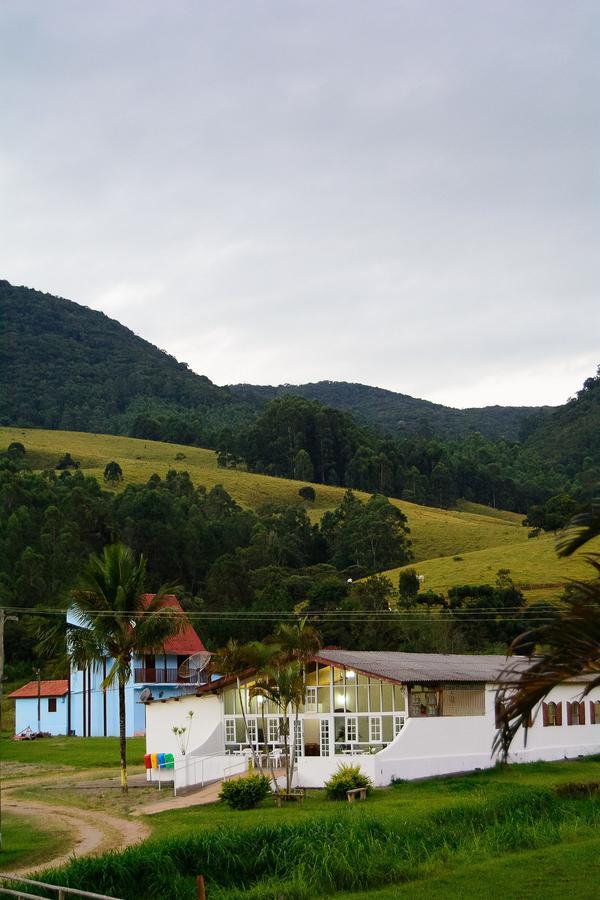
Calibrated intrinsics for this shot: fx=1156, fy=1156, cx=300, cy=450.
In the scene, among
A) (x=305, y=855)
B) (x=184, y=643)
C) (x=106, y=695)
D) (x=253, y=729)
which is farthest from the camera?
(x=184, y=643)

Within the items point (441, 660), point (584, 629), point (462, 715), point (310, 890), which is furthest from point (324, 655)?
point (584, 629)

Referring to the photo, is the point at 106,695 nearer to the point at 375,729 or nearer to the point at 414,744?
the point at 375,729

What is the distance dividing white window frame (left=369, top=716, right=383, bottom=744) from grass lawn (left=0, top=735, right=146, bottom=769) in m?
11.8

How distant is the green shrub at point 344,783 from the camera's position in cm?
3131

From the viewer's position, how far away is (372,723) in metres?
36.2

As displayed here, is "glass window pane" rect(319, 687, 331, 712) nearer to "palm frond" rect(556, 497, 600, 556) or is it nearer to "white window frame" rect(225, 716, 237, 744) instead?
"white window frame" rect(225, 716, 237, 744)

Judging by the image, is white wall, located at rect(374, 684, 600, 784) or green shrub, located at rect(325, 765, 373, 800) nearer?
green shrub, located at rect(325, 765, 373, 800)

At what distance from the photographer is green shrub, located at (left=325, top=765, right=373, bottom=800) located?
31.3m

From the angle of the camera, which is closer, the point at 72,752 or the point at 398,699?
the point at 398,699

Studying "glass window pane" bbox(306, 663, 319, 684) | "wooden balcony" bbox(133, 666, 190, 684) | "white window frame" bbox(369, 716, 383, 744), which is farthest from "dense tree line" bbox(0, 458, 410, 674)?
"white window frame" bbox(369, 716, 383, 744)

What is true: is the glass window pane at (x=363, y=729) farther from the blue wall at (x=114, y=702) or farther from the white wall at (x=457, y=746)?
the blue wall at (x=114, y=702)

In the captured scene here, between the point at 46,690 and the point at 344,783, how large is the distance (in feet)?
115

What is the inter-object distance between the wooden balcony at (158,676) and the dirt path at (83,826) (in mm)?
23951

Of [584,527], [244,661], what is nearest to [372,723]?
[244,661]
